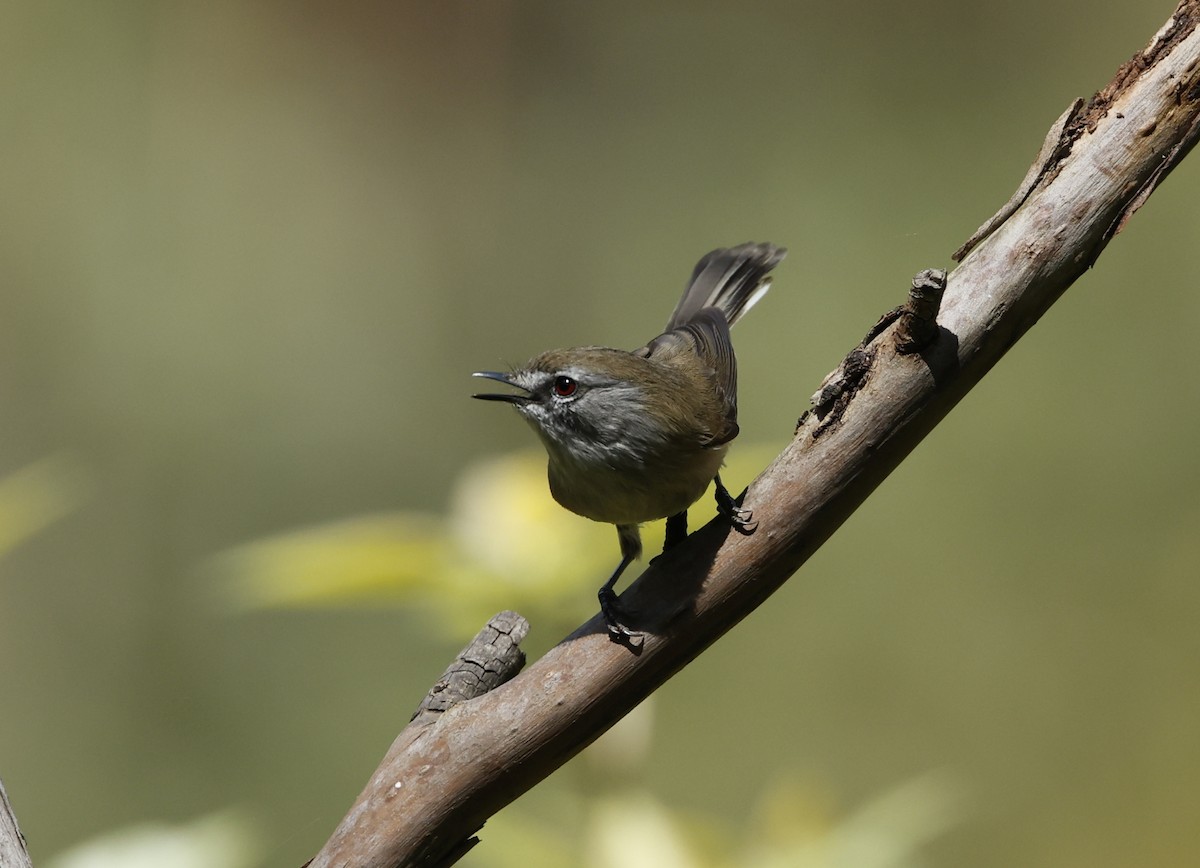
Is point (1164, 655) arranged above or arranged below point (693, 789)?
below

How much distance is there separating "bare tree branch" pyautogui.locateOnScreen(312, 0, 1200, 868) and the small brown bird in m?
0.31

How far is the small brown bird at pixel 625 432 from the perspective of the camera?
2.04 meters

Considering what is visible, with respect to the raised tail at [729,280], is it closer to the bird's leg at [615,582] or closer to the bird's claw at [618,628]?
the bird's leg at [615,582]

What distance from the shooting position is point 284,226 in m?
6.38

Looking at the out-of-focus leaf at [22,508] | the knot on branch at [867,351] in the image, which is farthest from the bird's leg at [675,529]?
the out-of-focus leaf at [22,508]

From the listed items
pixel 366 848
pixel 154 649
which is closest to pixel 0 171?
pixel 154 649

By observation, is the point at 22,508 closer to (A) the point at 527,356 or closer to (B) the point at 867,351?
(B) the point at 867,351

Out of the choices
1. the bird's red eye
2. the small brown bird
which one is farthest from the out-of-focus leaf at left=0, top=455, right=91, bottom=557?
the bird's red eye

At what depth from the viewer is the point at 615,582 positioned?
2.06 meters

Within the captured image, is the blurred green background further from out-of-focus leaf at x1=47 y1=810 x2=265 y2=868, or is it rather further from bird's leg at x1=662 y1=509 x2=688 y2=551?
out-of-focus leaf at x1=47 y1=810 x2=265 y2=868

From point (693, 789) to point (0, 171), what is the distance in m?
4.86

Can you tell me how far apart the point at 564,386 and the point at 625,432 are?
0.19 meters

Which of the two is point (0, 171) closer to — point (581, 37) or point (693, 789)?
point (581, 37)

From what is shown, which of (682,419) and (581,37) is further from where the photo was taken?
(581,37)
